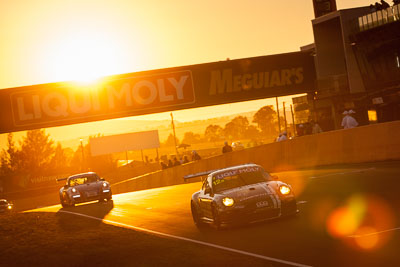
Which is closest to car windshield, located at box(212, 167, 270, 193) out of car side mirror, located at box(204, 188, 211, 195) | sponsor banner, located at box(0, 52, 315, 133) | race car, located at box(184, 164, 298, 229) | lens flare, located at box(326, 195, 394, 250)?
race car, located at box(184, 164, 298, 229)

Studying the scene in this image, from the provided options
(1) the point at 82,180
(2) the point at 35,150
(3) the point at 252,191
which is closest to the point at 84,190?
(1) the point at 82,180

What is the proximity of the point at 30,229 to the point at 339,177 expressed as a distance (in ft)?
32.5

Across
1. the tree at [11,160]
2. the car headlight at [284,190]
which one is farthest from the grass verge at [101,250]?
the tree at [11,160]

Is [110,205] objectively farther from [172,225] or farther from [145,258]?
[145,258]

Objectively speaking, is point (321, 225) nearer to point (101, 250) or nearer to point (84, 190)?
point (101, 250)

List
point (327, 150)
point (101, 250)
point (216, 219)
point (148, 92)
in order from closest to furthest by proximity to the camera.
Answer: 1. point (101, 250)
2. point (216, 219)
3. point (327, 150)
4. point (148, 92)

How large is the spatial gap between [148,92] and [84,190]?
28.9 feet

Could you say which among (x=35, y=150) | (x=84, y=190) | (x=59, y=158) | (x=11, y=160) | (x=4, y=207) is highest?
(x=35, y=150)

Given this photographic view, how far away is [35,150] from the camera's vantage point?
146625mm

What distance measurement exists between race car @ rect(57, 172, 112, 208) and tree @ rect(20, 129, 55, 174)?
118878 millimetres

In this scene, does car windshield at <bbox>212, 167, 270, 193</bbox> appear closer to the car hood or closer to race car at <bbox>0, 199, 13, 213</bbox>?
the car hood

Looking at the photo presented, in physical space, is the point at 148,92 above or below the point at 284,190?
above

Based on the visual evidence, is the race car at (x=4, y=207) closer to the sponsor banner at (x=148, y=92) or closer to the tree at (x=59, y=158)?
the sponsor banner at (x=148, y=92)

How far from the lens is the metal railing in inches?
1362
